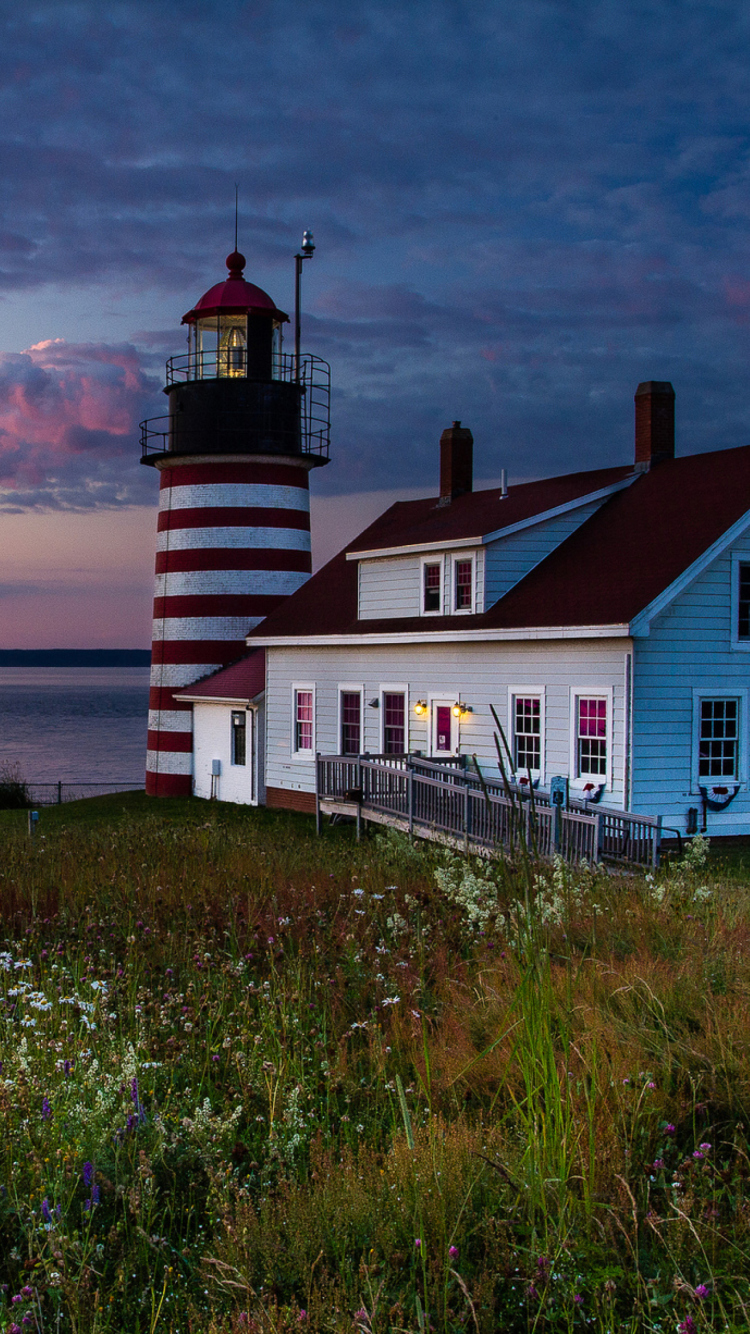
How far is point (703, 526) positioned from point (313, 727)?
37.5 ft

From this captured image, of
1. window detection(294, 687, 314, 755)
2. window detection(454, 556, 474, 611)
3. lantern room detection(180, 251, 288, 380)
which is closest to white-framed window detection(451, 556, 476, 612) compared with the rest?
window detection(454, 556, 474, 611)

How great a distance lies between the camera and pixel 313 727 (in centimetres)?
2789

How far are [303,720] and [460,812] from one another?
10621 millimetres

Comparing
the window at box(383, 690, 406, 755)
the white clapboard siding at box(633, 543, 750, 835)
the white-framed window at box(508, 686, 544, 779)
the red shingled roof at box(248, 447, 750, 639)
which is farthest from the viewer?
the window at box(383, 690, 406, 755)

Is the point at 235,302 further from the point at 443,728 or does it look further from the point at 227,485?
the point at 443,728

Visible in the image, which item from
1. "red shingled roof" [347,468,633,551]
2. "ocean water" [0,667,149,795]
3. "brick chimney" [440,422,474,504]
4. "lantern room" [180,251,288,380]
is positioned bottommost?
"ocean water" [0,667,149,795]

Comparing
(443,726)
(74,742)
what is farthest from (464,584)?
(74,742)

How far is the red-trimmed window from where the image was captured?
28.1 m

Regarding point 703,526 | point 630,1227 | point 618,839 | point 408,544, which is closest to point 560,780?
point 618,839

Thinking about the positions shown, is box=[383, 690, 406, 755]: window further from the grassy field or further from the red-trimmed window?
the grassy field

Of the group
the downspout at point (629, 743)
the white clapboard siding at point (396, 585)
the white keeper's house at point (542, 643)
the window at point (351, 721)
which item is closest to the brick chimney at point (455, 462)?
the white keeper's house at point (542, 643)

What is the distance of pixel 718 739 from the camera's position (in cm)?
2012

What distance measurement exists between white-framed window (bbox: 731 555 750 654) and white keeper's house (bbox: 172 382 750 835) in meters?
0.03

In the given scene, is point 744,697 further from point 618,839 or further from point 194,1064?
point 194,1064
